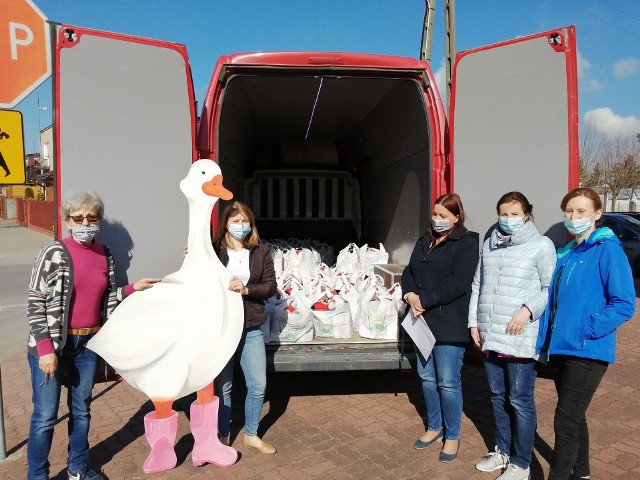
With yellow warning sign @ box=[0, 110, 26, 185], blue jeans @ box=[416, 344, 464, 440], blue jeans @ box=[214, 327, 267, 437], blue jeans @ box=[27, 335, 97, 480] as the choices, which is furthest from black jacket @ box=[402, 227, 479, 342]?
yellow warning sign @ box=[0, 110, 26, 185]

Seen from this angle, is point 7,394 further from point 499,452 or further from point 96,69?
point 499,452

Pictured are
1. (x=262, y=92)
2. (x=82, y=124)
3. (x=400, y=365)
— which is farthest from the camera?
(x=262, y=92)

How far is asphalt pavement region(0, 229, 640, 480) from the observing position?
11.0 ft

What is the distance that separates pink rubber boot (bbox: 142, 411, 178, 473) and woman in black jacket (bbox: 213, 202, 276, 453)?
527 mm

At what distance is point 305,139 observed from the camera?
9.10 meters

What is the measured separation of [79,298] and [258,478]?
1.58 metres

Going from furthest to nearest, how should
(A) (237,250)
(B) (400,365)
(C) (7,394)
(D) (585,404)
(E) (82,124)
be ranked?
(C) (7,394) < (B) (400,365) < (A) (237,250) < (E) (82,124) < (D) (585,404)

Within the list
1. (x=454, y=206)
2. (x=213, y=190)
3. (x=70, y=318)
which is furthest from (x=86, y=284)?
(x=454, y=206)

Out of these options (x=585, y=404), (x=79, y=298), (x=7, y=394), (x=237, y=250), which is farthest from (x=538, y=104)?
(x=7, y=394)

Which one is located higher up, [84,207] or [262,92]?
[262,92]

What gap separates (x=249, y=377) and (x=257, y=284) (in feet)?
2.16

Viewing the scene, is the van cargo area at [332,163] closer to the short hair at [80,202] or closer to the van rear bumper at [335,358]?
the van rear bumper at [335,358]

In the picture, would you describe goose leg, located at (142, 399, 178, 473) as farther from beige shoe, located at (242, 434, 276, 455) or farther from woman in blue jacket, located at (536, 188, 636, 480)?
woman in blue jacket, located at (536, 188, 636, 480)

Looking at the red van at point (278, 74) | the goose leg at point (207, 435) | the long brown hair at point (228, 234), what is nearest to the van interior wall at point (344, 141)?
the red van at point (278, 74)
